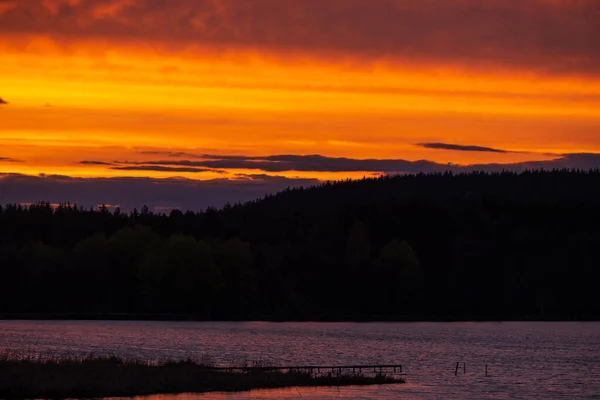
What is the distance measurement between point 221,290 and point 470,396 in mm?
115231

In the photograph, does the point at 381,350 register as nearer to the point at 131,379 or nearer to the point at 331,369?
the point at 331,369

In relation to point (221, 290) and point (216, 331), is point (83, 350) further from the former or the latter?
point (221, 290)

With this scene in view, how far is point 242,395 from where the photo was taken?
7606cm

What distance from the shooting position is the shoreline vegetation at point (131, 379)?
231 feet

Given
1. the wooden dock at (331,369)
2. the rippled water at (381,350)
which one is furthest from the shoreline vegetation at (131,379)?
the rippled water at (381,350)

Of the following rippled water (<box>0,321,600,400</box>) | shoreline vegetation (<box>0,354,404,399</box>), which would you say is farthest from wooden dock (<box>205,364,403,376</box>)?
rippled water (<box>0,321,600,400</box>)

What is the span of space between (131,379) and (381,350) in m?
59.1

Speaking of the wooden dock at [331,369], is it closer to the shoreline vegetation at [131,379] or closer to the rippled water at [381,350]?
the shoreline vegetation at [131,379]

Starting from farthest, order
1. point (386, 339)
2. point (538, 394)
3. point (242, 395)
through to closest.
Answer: point (386, 339) → point (538, 394) → point (242, 395)

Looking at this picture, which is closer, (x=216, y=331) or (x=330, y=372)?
(x=330, y=372)

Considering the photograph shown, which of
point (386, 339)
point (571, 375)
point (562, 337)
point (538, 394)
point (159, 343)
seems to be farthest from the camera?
point (562, 337)

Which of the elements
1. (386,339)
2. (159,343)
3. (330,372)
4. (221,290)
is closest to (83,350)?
(159,343)

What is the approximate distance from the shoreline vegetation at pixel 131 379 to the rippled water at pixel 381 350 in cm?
229

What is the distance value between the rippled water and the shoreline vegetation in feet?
7.51
